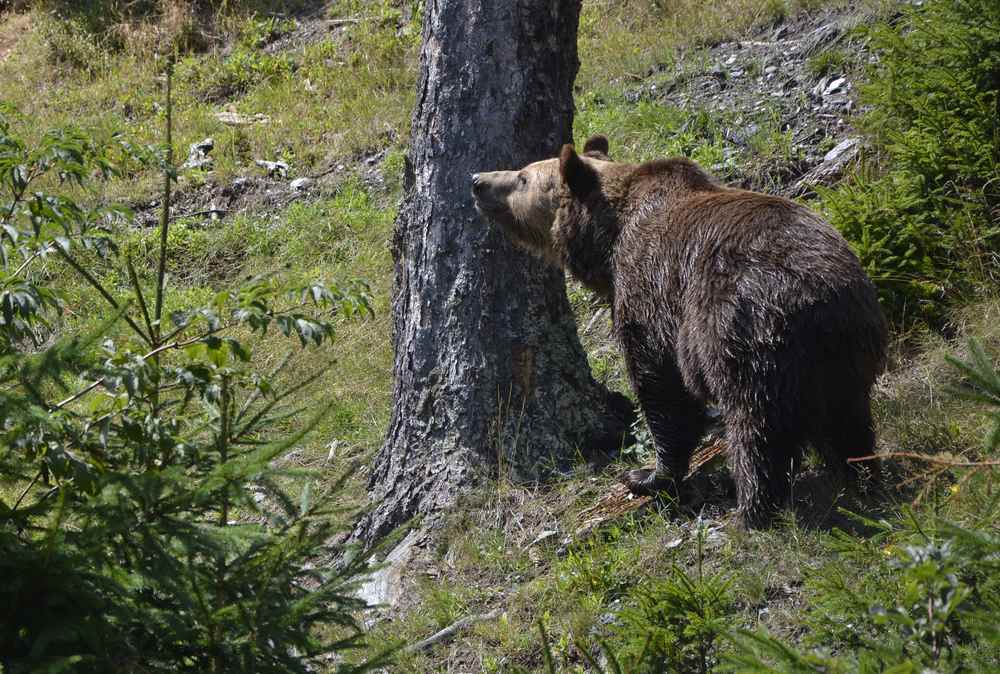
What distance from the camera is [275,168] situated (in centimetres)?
1095

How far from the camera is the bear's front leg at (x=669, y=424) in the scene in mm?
5055

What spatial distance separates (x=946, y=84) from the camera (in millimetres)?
5969

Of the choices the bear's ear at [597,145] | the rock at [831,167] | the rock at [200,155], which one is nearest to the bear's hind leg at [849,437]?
the bear's ear at [597,145]

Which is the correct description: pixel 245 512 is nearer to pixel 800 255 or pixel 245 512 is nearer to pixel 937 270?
pixel 800 255

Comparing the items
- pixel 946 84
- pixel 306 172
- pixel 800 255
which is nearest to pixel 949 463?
pixel 800 255

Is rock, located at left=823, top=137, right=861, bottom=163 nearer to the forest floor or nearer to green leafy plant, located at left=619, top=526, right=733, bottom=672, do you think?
the forest floor

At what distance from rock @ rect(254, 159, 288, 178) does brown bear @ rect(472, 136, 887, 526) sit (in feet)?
19.4

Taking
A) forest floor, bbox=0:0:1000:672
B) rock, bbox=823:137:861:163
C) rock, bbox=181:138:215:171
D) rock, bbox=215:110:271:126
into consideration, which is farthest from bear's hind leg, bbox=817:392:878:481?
rock, bbox=215:110:271:126

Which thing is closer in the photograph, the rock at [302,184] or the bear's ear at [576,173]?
the bear's ear at [576,173]

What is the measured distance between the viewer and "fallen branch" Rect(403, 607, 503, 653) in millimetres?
4488

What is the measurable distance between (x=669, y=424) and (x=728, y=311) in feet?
2.86

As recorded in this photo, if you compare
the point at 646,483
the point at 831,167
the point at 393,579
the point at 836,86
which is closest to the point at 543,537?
the point at 646,483

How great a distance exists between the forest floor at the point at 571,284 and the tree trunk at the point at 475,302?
25 centimetres

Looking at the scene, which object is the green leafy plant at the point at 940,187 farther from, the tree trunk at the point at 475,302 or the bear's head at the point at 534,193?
the tree trunk at the point at 475,302
